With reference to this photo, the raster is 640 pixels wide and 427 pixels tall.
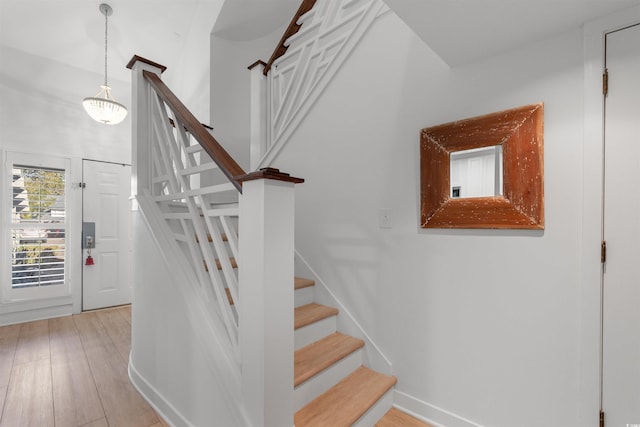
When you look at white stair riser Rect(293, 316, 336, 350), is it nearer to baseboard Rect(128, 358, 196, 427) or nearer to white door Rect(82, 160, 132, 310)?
baseboard Rect(128, 358, 196, 427)

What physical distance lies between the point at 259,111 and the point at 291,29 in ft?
2.61

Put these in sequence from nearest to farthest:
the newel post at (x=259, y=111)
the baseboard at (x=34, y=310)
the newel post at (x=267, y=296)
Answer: the newel post at (x=267, y=296)
the newel post at (x=259, y=111)
the baseboard at (x=34, y=310)

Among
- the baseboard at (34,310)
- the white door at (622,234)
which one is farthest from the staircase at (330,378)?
the baseboard at (34,310)

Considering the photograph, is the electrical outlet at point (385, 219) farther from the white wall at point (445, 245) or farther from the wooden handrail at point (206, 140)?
the wooden handrail at point (206, 140)

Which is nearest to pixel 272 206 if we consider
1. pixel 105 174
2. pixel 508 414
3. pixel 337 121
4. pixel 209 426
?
pixel 209 426

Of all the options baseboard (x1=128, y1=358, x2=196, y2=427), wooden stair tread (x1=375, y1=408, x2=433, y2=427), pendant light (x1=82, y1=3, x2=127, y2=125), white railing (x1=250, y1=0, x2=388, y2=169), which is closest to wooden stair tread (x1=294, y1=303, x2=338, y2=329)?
wooden stair tread (x1=375, y1=408, x2=433, y2=427)

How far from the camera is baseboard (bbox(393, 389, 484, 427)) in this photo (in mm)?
1609

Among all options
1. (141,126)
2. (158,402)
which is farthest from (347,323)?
(141,126)

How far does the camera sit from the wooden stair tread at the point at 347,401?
1.46 m

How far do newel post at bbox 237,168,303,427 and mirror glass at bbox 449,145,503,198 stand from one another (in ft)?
3.25

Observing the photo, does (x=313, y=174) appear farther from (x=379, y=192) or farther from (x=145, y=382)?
(x=145, y=382)

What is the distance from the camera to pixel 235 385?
1281mm

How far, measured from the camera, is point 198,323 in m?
1.47

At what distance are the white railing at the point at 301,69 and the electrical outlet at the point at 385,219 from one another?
1.13m
